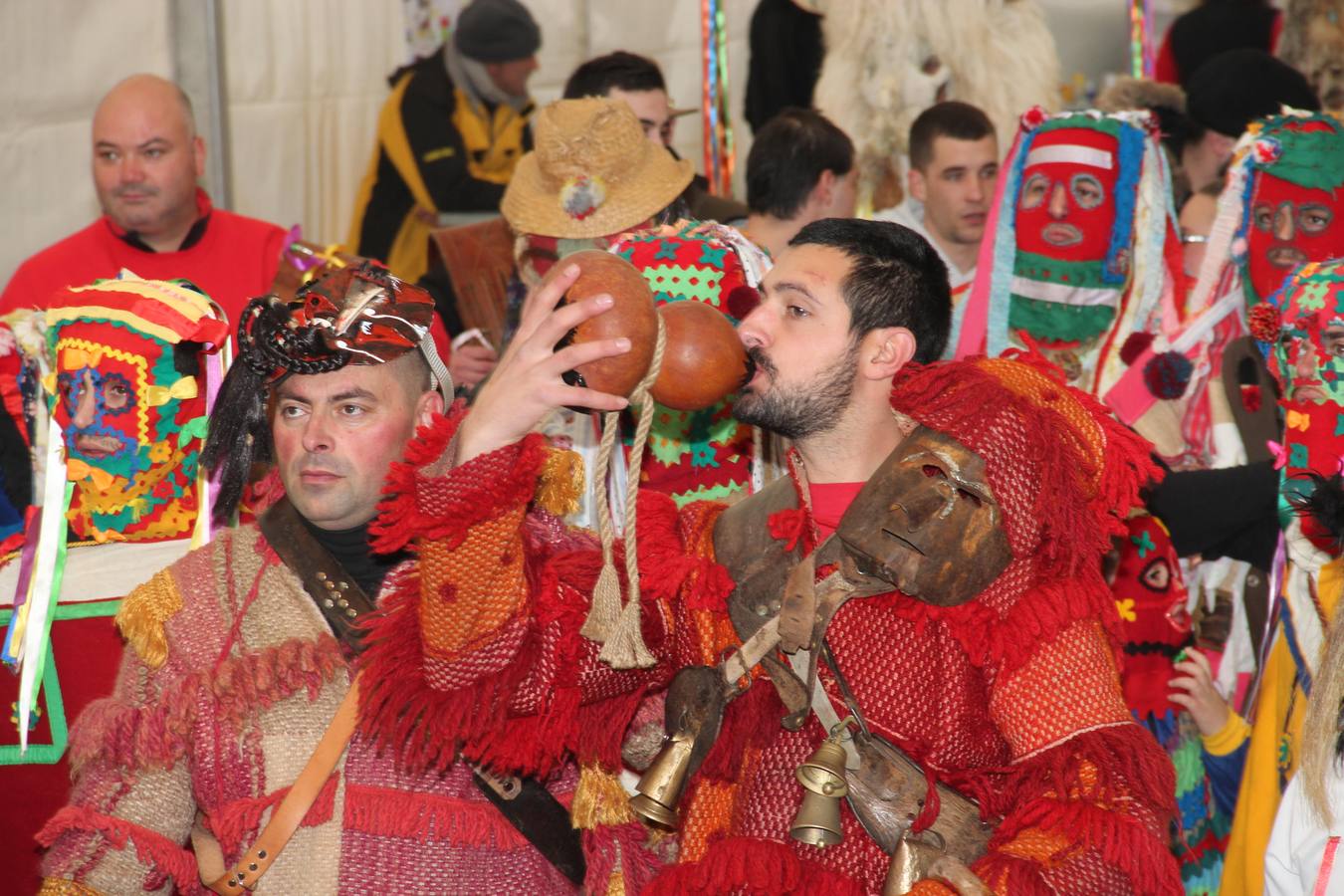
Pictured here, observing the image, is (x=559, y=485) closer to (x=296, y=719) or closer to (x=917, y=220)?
(x=296, y=719)

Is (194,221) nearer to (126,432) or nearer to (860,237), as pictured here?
(126,432)

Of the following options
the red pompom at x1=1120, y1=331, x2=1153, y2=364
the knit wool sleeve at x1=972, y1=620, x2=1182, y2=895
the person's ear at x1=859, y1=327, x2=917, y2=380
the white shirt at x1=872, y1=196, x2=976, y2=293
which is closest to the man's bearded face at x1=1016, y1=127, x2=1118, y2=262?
the red pompom at x1=1120, y1=331, x2=1153, y2=364

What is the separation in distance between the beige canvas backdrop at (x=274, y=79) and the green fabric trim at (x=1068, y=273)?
3.10m

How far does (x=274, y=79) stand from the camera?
7.22 meters

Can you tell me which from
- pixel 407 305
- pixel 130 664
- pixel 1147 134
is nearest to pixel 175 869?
pixel 130 664

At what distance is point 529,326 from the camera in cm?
240

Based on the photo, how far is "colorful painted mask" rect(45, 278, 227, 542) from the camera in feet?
12.3

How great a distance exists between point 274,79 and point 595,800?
5.14m

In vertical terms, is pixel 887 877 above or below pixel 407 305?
below

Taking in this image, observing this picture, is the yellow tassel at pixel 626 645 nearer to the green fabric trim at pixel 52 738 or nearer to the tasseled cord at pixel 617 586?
the tasseled cord at pixel 617 586

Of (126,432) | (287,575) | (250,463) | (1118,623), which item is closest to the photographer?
(1118,623)

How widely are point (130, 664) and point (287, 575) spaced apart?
1.06 ft

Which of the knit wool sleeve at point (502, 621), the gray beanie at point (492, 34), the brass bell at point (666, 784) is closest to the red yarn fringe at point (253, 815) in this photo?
the knit wool sleeve at point (502, 621)

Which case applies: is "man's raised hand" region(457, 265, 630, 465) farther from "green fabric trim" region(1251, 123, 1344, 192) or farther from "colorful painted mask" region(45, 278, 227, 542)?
"green fabric trim" region(1251, 123, 1344, 192)
